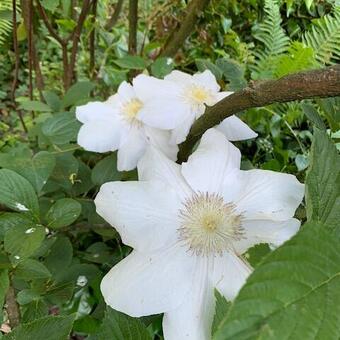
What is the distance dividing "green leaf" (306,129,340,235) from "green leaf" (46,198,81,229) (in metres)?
0.36

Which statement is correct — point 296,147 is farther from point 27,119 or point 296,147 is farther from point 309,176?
point 27,119

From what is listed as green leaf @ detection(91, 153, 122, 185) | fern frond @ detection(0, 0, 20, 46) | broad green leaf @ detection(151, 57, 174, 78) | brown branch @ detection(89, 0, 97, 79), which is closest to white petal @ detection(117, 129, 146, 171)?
green leaf @ detection(91, 153, 122, 185)

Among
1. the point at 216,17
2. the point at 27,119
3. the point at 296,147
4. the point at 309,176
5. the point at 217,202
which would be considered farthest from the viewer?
the point at 27,119

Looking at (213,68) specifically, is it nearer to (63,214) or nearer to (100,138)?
A: (100,138)

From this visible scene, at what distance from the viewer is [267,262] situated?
0.36 m

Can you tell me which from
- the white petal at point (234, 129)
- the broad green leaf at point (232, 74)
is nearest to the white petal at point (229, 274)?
the white petal at point (234, 129)

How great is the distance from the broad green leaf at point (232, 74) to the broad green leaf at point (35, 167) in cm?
35

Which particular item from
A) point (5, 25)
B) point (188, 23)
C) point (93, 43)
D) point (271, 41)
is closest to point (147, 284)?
point (188, 23)

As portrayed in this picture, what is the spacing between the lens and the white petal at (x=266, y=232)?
1.86 feet

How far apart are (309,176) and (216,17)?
3.77ft

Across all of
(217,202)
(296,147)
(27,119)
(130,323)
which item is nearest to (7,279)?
(130,323)

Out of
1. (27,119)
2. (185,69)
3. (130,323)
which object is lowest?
(27,119)

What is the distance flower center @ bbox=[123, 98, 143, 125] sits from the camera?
0.80 metres

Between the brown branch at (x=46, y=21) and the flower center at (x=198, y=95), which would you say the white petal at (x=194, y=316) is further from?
the brown branch at (x=46, y=21)
